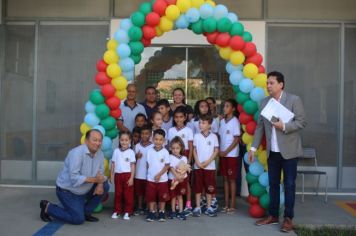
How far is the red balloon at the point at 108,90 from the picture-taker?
6.16 meters

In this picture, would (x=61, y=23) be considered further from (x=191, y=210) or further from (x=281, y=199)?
(x=281, y=199)

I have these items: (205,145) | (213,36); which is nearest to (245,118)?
(205,145)

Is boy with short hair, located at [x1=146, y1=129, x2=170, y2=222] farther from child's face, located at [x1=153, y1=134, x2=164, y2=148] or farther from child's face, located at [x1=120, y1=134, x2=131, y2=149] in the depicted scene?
child's face, located at [x1=120, y1=134, x2=131, y2=149]

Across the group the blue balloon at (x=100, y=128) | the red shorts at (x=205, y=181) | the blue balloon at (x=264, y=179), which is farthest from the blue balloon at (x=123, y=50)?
the blue balloon at (x=264, y=179)

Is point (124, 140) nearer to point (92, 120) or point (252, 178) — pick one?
point (92, 120)

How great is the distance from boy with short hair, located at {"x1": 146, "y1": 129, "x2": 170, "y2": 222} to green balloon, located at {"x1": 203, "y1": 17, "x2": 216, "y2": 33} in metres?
1.42

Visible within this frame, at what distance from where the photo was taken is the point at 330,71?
27.3 ft

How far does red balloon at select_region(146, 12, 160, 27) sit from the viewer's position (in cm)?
601

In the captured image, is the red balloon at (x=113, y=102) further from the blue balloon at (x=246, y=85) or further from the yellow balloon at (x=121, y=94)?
the blue balloon at (x=246, y=85)

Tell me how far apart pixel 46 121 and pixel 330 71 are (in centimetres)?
507

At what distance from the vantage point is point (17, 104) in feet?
28.1

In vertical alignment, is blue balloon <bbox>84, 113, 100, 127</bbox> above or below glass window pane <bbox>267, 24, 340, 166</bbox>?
below

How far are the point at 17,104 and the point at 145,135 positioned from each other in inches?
135

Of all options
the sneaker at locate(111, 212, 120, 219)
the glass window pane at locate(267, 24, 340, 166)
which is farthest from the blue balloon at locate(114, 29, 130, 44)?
the glass window pane at locate(267, 24, 340, 166)
